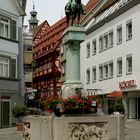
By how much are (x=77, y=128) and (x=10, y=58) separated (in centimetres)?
2569

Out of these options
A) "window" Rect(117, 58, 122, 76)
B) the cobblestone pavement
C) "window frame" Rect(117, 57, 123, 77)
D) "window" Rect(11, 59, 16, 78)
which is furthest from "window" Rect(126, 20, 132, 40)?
the cobblestone pavement

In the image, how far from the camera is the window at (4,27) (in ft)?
120

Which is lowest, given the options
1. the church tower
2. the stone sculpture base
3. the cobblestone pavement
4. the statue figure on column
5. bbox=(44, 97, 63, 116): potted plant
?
the cobblestone pavement

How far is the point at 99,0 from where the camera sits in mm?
61250

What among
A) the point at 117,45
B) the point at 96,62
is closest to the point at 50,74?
the point at 96,62

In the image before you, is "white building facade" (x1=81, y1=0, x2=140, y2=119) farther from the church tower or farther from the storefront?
the church tower

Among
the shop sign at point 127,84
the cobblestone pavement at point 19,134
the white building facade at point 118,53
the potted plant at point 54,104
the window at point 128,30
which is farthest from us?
the window at point 128,30

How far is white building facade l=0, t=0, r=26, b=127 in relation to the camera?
119ft

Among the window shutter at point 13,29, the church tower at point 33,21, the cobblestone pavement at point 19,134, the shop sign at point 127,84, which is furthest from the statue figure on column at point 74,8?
the church tower at point 33,21

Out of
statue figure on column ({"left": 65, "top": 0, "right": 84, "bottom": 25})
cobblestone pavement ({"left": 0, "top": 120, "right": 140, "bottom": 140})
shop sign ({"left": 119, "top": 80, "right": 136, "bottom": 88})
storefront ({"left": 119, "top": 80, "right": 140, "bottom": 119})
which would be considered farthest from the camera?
storefront ({"left": 119, "top": 80, "right": 140, "bottom": 119})

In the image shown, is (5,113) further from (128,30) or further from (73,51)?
(73,51)

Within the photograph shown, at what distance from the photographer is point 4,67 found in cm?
3644

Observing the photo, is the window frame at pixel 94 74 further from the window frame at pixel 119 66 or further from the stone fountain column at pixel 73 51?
the stone fountain column at pixel 73 51

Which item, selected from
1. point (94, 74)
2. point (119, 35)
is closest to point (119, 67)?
point (119, 35)
